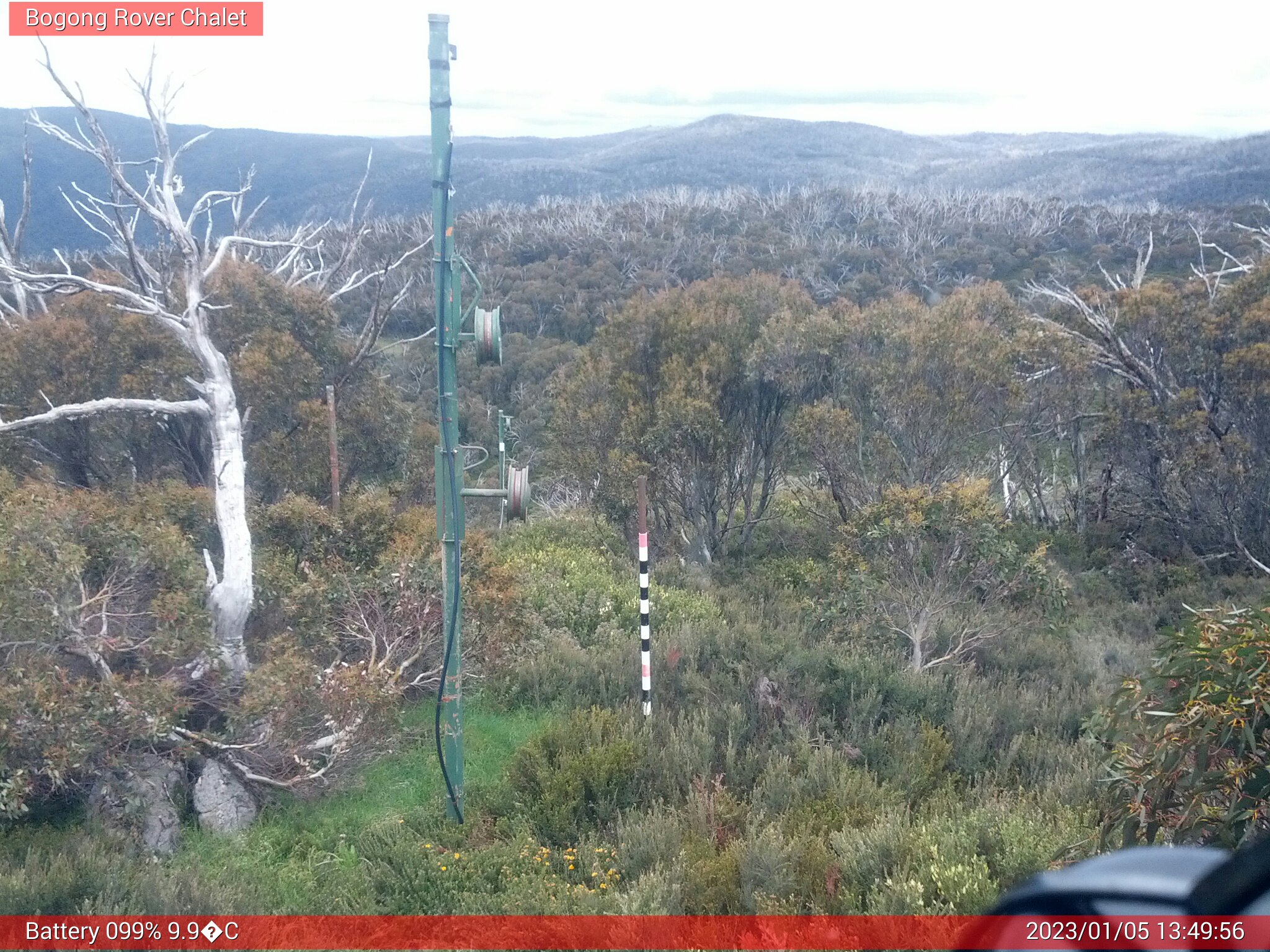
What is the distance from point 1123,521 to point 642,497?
958cm

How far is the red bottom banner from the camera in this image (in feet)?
14.0

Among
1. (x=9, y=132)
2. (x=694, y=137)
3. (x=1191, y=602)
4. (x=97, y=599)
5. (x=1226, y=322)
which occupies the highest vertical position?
(x=694, y=137)

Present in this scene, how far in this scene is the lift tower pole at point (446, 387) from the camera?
215 inches

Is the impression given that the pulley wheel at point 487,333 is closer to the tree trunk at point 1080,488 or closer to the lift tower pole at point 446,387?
the lift tower pole at point 446,387

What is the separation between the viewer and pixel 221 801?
6.49 meters

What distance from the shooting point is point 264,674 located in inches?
258

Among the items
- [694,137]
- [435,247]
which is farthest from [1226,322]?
[694,137]

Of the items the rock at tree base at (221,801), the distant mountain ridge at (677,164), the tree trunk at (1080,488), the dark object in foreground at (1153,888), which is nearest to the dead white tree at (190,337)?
the rock at tree base at (221,801)

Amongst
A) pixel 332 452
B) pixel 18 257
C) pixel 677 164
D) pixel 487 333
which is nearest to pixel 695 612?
pixel 332 452

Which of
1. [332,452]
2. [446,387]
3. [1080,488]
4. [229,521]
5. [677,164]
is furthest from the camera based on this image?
[677,164]

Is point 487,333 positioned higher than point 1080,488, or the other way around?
point 487,333

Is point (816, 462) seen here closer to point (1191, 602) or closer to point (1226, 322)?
point (1191, 602)

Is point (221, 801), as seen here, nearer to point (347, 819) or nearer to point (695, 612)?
point (347, 819)

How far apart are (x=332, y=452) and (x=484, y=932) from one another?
23.8 ft
